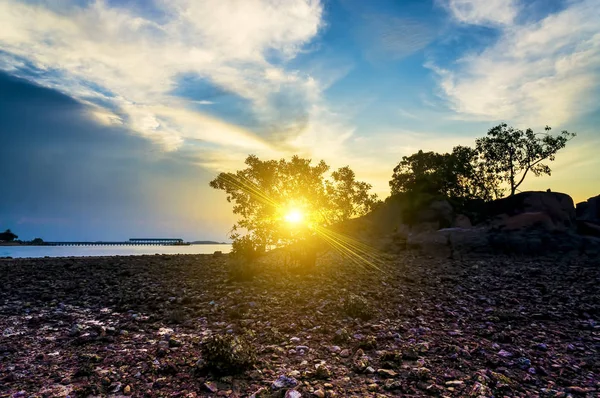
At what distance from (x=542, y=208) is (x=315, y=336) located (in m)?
36.2

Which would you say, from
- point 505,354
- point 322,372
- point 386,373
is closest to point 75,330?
point 322,372

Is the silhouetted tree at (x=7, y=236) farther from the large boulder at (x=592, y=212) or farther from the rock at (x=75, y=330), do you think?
the large boulder at (x=592, y=212)

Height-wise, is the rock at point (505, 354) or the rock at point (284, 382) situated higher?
the rock at point (284, 382)

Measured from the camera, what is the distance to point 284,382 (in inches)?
243

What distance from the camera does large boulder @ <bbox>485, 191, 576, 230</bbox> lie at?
31655 millimetres

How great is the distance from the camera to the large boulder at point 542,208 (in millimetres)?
31655

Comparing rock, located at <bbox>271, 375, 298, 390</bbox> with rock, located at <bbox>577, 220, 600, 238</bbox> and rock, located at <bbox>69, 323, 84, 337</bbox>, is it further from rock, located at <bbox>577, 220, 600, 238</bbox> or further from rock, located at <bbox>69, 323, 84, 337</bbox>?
rock, located at <bbox>577, 220, 600, 238</bbox>

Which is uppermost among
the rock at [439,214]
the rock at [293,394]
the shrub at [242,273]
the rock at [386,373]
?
the rock at [439,214]

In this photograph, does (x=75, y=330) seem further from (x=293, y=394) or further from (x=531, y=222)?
(x=531, y=222)

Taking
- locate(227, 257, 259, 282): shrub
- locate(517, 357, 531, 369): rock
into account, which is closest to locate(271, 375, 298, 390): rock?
locate(517, 357, 531, 369): rock

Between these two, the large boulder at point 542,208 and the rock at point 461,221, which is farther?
the rock at point 461,221

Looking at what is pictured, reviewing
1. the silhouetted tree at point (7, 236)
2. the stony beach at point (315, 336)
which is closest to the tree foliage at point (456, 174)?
the stony beach at point (315, 336)

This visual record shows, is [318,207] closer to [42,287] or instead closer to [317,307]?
[317,307]

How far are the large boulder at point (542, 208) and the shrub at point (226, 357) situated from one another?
1305 inches
